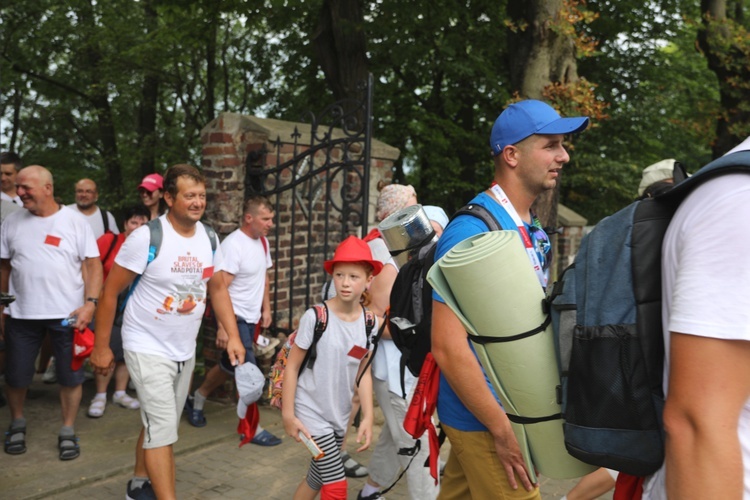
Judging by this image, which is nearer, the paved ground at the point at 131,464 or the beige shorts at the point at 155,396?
the beige shorts at the point at 155,396

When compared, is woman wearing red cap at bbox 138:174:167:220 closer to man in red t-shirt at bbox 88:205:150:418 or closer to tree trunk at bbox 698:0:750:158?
man in red t-shirt at bbox 88:205:150:418

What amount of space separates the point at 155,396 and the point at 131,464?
1.26m

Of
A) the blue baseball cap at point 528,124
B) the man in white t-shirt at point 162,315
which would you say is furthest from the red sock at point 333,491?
the blue baseball cap at point 528,124

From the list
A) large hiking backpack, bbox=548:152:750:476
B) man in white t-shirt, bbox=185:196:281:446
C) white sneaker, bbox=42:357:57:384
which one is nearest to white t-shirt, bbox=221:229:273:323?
man in white t-shirt, bbox=185:196:281:446

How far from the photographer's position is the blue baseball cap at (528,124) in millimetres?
2738

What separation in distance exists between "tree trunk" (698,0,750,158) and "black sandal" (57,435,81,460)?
9.72 m

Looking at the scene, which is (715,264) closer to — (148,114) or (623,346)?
(623,346)

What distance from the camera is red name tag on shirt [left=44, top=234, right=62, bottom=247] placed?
5246 mm

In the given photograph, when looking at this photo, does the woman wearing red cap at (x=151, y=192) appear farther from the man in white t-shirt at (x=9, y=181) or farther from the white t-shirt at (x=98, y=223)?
the man in white t-shirt at (x=9, y=181)

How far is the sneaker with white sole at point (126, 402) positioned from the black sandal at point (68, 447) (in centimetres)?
106

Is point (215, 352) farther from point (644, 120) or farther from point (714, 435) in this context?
point (644, 120)

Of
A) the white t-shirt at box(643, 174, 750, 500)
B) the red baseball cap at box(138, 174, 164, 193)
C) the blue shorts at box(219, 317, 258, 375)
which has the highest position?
the red baseball cap at box(138, 174, 164, 193)

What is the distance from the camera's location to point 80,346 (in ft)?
16.9

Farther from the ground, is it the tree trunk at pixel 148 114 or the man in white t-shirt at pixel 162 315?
the tree trunk at pixel 148 114
